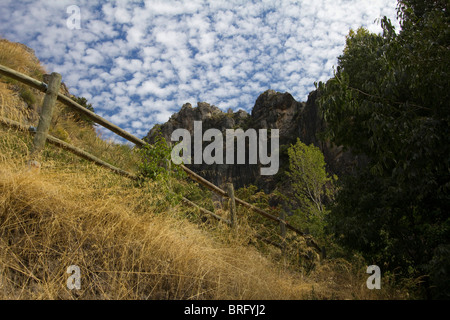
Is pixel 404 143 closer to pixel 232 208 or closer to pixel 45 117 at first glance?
pixel 232 208

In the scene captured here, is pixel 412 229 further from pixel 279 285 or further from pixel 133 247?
pixel 133 247

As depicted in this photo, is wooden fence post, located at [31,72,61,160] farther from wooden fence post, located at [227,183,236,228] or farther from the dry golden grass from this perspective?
wooden fence post, located at [227,183,236,228]

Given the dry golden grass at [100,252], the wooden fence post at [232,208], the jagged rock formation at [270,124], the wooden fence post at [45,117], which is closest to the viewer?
the dry golden grass at [100,252]

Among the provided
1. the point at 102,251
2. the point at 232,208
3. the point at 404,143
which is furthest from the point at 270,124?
the point at 102,251

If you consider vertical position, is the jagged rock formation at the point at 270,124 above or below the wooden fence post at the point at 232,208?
above

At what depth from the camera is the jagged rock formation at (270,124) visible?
120 feet

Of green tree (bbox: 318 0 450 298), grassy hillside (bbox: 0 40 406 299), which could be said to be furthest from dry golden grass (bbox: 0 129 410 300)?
green tree (bbox: 318 0 450 298)

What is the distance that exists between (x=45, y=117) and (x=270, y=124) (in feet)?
156

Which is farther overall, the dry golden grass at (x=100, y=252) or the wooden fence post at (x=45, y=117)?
the wooden fence post at (x=45, y=117)

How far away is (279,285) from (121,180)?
2.10 metres

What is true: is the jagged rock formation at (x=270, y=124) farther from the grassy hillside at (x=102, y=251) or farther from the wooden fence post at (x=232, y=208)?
the grassy hillside at (x=102, y=251)

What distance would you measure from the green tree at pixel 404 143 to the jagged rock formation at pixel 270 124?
26.9 m

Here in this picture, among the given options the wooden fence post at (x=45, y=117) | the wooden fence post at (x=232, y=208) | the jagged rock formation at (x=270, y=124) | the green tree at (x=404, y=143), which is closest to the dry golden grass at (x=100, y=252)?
the wooden fence post at (x=45, y=117)
